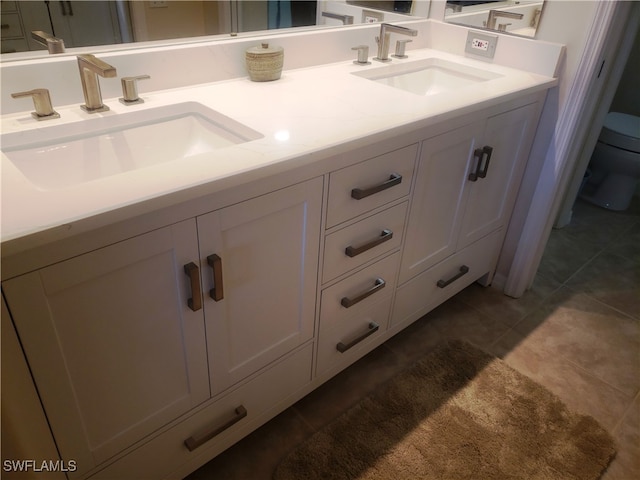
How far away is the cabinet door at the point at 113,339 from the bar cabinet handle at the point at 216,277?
4 cm

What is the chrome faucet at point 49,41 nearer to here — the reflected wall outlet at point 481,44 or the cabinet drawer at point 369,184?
the cabinet drawer at point 369,184

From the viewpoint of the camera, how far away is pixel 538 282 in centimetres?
218

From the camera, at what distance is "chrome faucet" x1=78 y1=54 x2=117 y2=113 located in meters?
1.11

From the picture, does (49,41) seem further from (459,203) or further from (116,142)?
(459,203)

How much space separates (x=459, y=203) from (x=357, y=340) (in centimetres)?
56

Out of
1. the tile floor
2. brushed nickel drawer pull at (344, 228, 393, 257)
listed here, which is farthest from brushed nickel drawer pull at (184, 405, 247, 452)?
brushed nickel drawer pull at (344, 228, 393, 257)

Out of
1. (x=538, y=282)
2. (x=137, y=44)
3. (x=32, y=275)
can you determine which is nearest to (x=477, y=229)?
(x=538, y=282)

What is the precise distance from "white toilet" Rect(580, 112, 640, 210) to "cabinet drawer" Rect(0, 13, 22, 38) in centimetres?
265

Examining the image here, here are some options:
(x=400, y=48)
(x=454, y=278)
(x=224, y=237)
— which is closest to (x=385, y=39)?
(x=400, y=48)

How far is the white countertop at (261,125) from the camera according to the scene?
81 centimetres

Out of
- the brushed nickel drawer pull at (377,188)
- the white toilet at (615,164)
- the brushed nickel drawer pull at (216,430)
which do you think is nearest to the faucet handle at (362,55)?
the brushed nickel drawer pull at (377,188)

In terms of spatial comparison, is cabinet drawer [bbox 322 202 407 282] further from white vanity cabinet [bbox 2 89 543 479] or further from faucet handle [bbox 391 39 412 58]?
faucet handle [bbox 391 39 412 58]

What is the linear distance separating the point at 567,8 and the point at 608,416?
1.32 m
